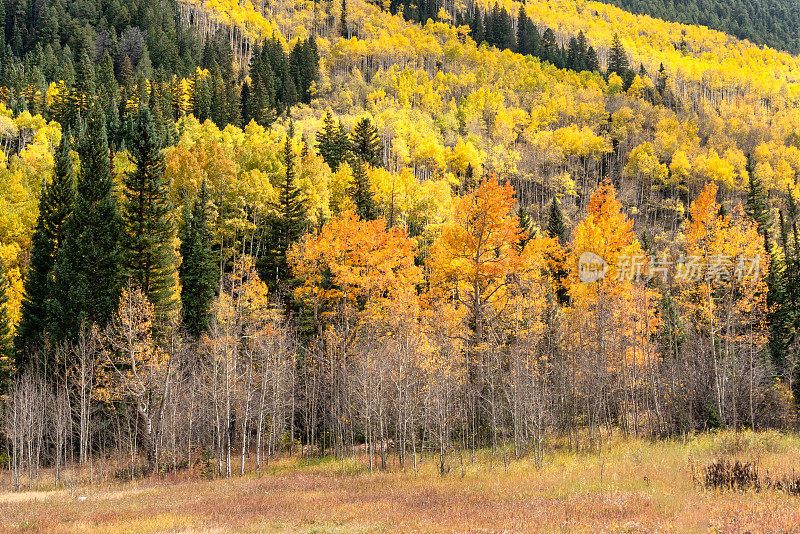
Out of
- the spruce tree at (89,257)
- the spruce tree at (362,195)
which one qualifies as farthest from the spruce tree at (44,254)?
the spruce tree at (362,195)

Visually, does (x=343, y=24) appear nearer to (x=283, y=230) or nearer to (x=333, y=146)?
(x=333, y=146)

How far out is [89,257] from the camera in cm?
3559

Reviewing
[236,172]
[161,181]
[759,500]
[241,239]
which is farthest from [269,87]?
[759,500]

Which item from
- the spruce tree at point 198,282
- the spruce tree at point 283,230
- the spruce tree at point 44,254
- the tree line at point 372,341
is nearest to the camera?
the tree line at point 372,341

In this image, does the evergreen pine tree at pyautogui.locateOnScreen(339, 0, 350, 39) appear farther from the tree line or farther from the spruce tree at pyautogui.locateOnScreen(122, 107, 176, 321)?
the spruce tree at pyautogui.locateOnScreen(122, 107, 176, 321)

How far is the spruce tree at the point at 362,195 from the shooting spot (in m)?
51.2

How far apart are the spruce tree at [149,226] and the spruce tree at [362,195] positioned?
19.3 metres

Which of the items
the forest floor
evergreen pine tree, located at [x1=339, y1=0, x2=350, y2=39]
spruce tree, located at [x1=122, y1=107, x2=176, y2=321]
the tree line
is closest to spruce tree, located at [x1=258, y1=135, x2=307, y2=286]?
the tree line

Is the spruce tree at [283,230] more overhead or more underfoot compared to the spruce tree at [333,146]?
more underfoot

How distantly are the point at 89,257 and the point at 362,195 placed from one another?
82.4 ft

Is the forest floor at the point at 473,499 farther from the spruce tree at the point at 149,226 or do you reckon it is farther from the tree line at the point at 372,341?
the spruce tree at the point at 149,226

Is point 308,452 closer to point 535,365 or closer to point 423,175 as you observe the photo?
point 535,365

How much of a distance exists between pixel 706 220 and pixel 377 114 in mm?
69677

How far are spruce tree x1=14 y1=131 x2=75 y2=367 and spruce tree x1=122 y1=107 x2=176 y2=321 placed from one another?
19.9 feet
